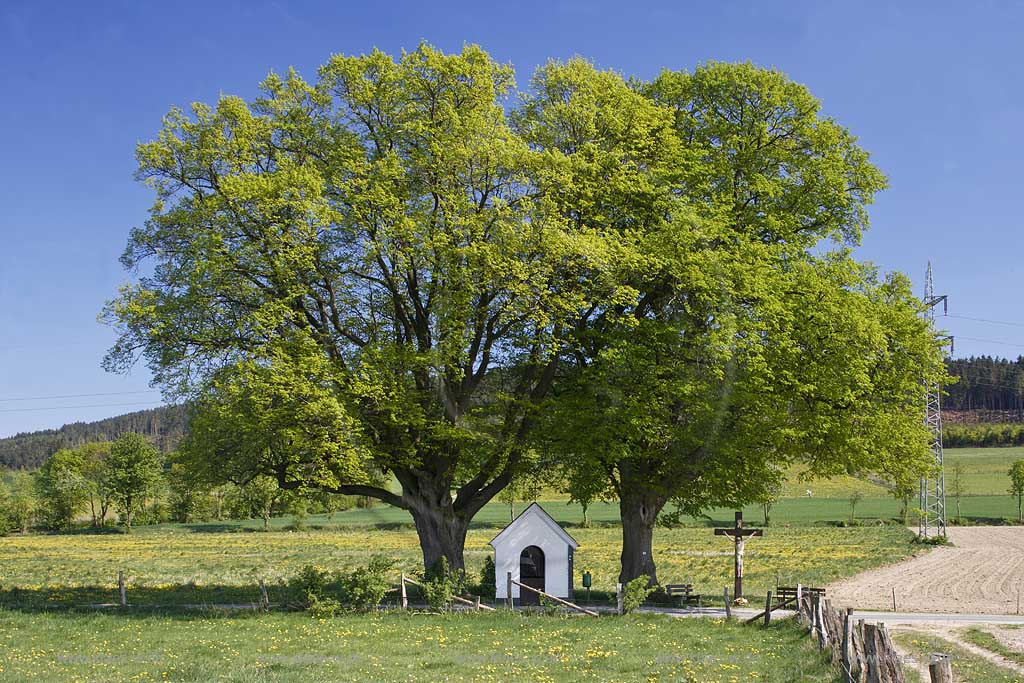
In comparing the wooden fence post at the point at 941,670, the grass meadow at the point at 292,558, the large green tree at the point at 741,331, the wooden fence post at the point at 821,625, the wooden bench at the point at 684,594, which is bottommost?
the grass meadow at the point at 292,558

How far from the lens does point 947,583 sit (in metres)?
40.2

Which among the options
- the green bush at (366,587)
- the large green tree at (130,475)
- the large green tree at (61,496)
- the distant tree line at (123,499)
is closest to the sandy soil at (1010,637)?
the green bush at (366,587)

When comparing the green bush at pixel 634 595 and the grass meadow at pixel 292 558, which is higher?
the green bush at pixel 634 595

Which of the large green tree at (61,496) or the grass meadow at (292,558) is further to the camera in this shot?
the large green tree at (61,496)

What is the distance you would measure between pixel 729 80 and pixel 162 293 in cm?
2082

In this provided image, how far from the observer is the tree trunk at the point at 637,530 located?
111 feet

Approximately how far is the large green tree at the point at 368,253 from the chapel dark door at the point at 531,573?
3242mm

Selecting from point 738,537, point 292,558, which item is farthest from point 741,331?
point 292,558

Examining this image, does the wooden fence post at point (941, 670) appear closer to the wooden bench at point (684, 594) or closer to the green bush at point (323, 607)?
the green bush at point (323, 607)

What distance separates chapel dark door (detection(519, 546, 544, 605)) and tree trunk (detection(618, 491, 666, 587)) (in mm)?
3551

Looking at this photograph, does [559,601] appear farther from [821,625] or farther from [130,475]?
[130,475]

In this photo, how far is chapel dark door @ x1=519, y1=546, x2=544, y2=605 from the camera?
31.7 metres

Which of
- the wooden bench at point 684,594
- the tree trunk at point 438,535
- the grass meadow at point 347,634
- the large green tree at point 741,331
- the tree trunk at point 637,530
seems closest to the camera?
the grass meadow at point 347,634

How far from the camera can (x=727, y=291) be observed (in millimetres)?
29422
